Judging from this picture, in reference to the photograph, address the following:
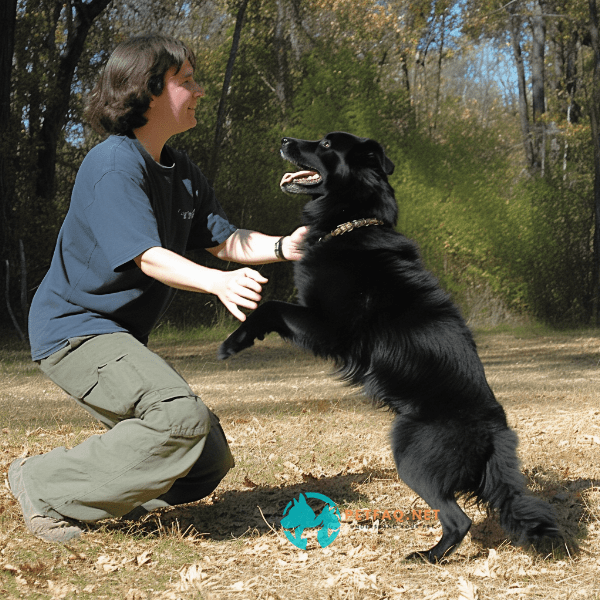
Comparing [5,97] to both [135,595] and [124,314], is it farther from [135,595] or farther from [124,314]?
[135,595]

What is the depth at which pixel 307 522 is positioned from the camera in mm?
2857

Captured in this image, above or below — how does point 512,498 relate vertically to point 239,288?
below

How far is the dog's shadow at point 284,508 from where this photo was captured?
2793mm

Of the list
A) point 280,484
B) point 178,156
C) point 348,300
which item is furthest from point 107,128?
point 280,484

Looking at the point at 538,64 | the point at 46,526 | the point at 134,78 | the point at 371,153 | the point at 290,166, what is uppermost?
the point at 538,64

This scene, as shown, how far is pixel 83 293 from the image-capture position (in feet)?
8.39

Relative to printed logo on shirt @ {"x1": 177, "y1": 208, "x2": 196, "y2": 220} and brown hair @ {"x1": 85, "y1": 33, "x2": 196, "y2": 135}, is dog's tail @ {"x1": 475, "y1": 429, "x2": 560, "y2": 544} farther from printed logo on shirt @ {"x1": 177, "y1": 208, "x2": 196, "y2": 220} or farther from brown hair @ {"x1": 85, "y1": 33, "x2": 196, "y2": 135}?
brown hair @ {"x1": 85, "y1": 33, "x2": 196, "y2": 135}

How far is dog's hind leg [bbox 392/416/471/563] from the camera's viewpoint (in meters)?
2.47

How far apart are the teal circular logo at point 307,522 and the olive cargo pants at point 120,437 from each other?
22.6 inches

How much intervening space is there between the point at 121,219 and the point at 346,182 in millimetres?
1166

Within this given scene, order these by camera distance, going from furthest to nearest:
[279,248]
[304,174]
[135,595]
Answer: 1. [304,174]
2. [279,248]
3. [135,595]

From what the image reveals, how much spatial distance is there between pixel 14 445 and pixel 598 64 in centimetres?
1154

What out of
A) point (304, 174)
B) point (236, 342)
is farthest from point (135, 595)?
point (304, 174)

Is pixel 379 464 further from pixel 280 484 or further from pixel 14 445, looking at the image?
pixel 14 445
